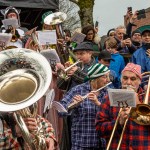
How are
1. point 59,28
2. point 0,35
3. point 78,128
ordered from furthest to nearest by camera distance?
point 59,28 → point 0,35 → point 78,128

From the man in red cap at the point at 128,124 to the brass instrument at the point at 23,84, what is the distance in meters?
0.94

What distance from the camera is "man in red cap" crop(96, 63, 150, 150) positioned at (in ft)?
16.2

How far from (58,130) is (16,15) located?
8.24 ft

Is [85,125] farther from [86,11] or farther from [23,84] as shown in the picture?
[86,11]

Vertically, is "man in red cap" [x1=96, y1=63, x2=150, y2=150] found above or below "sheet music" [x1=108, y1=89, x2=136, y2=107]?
below

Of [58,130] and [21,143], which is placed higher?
[21,143]

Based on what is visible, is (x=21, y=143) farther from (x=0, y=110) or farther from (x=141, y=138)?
(x=141, y=138)

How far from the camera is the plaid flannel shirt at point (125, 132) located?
495 centimetres

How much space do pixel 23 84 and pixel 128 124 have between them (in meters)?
1.23

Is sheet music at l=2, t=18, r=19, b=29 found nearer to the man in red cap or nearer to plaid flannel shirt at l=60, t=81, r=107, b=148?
plaid flannel shirt at l=60, t=81, r=107, b=148

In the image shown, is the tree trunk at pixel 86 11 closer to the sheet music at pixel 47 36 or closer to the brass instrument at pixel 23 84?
the sheet music at pixel 47 36

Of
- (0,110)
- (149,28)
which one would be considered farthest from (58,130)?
(0,110)

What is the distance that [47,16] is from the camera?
8492 mm

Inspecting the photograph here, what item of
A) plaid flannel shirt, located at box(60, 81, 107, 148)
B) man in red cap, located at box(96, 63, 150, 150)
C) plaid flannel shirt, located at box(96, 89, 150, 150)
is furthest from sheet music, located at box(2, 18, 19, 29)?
plaid flannel shirt, located at box(96, 89, 150, 150)
